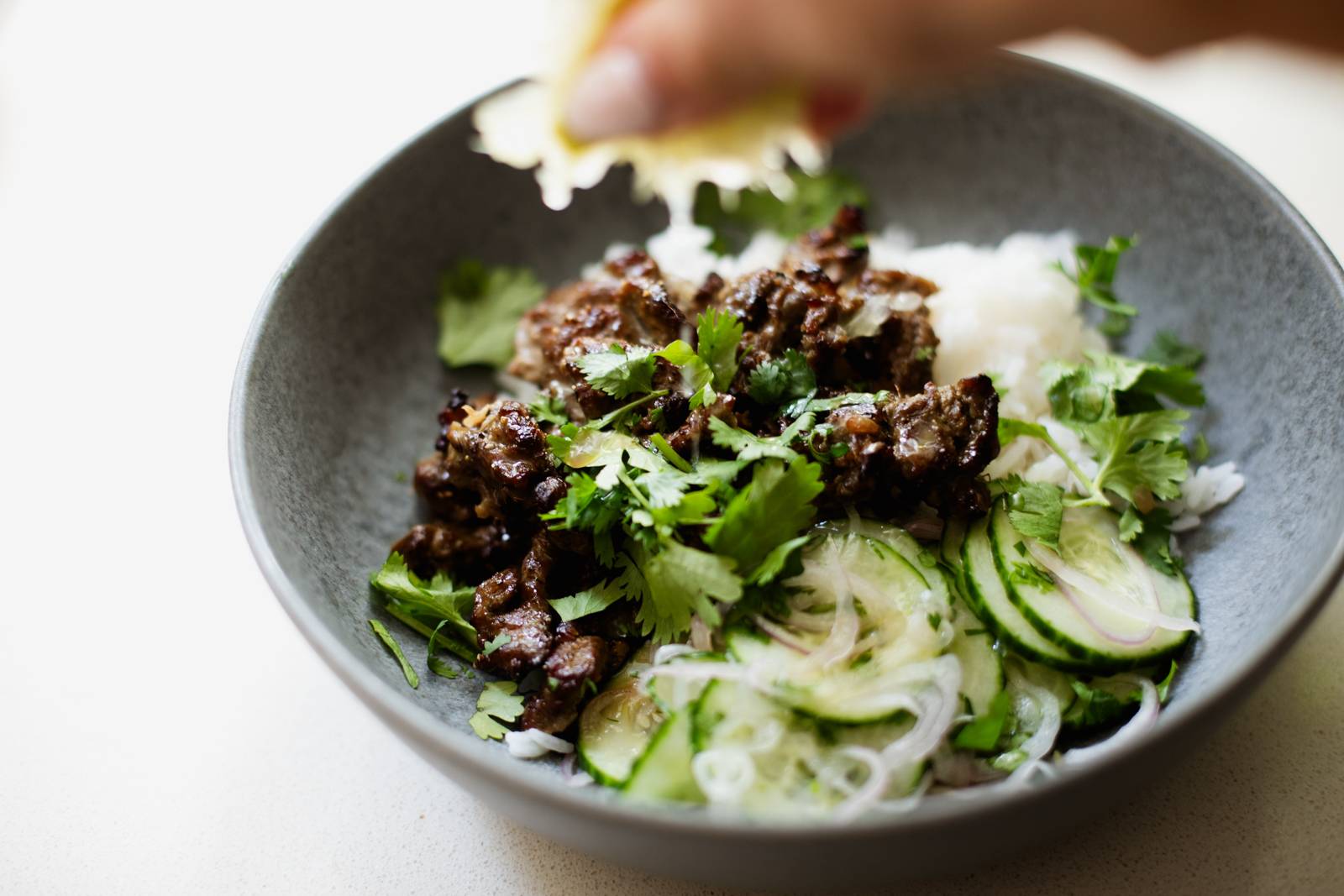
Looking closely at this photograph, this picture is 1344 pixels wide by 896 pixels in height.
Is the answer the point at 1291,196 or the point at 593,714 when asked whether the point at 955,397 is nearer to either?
the point at 593,714

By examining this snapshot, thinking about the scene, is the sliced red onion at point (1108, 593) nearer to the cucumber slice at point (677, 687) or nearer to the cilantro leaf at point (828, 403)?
the cilantro leaf at point (828, 403)

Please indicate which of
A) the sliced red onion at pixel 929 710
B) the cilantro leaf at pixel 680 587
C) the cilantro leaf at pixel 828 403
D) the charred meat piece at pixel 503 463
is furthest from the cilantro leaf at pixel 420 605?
the sliced red onion at pixel 929 710

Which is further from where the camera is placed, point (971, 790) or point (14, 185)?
point (14, 185)

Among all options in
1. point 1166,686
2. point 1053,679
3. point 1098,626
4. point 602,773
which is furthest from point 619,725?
point 1166,686

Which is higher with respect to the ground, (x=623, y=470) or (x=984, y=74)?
(x=984, y=74)

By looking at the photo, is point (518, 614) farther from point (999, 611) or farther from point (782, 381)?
point (999, 611)

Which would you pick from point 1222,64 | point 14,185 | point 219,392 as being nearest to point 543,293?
point 219,392

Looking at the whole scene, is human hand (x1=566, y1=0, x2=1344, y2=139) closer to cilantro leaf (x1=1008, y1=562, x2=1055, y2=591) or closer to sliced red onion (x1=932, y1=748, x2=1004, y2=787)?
cilantro leaf (x1=1008, y1=562, x2=1055, y2=591)
